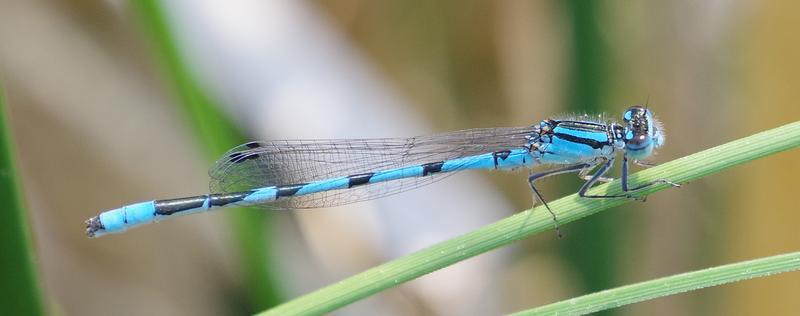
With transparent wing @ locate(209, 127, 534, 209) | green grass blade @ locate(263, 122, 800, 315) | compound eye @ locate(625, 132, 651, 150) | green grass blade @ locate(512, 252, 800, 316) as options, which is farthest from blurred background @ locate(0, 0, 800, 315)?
green grass blade @ locate(512, 252, 800, 316)

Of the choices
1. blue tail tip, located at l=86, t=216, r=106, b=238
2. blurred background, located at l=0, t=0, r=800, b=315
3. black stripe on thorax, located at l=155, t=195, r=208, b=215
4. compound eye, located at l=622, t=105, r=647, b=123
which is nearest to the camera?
blue tail tip, located at l=86, t=216, r=106, b=238

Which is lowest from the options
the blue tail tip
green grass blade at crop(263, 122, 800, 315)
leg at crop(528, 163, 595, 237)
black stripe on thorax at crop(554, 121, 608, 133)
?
green grass blade at crop(263, 122, 800, 315)

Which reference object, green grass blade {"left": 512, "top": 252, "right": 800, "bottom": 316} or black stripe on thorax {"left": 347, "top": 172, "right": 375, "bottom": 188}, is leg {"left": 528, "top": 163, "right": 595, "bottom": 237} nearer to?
black stripe on thorax {"left": 347, "top": 172, "right": 375, "bottom": 188}

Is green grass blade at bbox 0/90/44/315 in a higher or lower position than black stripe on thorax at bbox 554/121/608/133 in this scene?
lower

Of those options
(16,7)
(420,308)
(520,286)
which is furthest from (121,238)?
(520,286)

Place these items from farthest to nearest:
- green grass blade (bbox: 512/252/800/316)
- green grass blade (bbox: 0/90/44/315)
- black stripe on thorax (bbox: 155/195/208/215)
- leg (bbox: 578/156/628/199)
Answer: black stripe on thorax (bbox: 155/195/208/215), leg (bbox: 578/156/628/199), green grass blade (bbox: 0/90/44/315), green grass blade (bbox: 512/252/800/316)

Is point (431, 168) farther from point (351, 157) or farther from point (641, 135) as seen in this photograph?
point (641, 135)

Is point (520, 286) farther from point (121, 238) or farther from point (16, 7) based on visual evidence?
point (16, 7)

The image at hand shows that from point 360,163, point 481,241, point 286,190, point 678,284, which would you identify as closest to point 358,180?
point 360,163
